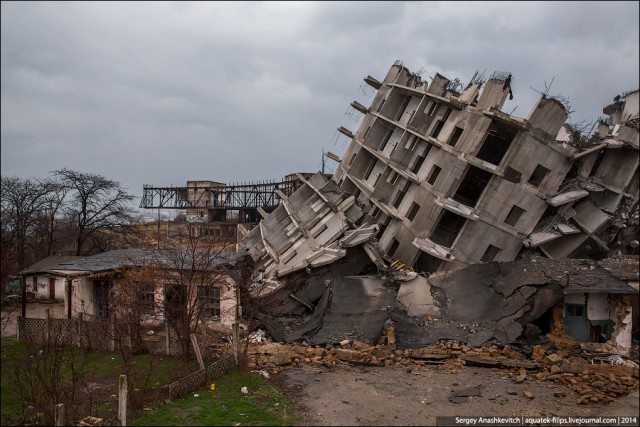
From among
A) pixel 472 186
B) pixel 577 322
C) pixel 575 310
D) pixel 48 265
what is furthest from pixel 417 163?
pixel 48 265

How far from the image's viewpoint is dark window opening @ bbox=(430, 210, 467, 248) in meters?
27.7

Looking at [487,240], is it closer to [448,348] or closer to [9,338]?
[448,348]

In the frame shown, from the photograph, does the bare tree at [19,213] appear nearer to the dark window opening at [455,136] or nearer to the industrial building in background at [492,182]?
the industrial building in background at [492,182]

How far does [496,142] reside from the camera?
2812 cm

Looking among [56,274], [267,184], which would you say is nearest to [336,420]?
[56,274]

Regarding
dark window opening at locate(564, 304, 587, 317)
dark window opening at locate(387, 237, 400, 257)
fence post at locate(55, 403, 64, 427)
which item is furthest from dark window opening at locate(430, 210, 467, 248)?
fence post at locate(55, 403, 64, 427)

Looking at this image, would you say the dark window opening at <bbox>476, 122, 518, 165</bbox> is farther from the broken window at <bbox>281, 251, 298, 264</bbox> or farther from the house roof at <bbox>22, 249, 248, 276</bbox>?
the house roof at <bbox>22, 249, 248, 276</bbox>

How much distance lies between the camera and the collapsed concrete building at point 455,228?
19.0m

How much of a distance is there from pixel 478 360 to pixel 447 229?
12.5 metres

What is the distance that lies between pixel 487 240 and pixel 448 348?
30.3 ft

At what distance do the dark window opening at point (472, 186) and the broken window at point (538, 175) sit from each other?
2.39 meters

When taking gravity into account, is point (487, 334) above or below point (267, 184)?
below

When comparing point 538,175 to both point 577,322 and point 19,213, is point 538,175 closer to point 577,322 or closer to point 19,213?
point 577,322

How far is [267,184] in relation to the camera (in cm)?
4597
